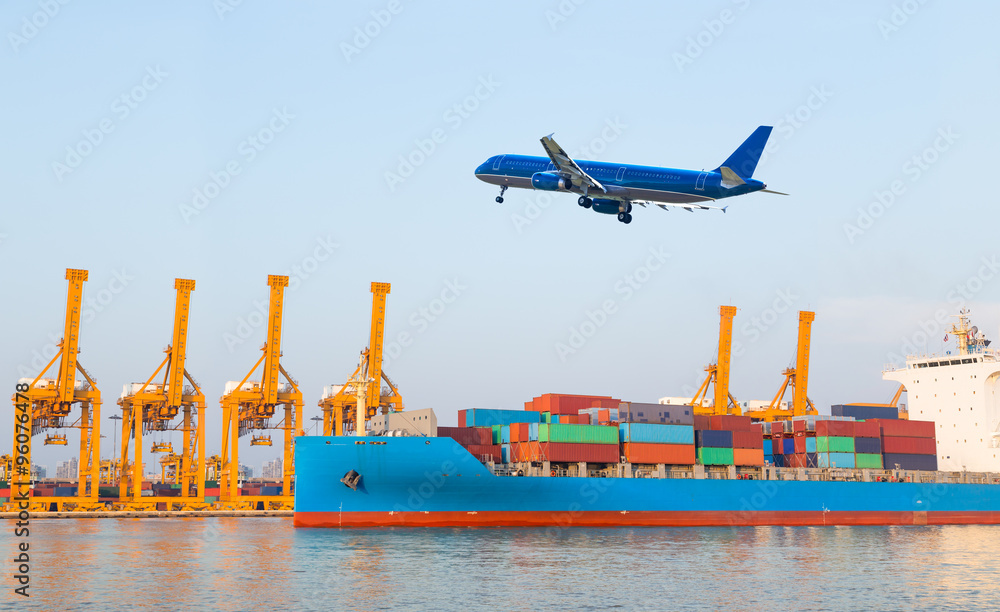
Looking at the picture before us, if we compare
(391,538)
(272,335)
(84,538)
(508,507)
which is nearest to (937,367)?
(508,507)

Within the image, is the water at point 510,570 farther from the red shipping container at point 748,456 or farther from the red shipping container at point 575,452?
the red shipping container at point 748,456

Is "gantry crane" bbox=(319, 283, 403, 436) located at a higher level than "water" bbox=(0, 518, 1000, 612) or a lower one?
higher

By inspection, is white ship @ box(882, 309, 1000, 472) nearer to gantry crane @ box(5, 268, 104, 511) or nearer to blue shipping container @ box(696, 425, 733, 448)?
blue shipping container @ box(696, 425, 733, 448)

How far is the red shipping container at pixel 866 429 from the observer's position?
6550 cm

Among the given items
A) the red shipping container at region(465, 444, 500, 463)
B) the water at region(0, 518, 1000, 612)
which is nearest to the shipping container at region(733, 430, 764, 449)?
the water at region(0, 518, 1000, 612)

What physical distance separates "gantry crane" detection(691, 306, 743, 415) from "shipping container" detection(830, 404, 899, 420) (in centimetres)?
2212

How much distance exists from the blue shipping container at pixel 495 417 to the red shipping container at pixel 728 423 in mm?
12066

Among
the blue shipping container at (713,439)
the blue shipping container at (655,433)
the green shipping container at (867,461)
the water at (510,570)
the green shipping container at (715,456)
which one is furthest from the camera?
the green shipping container at (867,461)

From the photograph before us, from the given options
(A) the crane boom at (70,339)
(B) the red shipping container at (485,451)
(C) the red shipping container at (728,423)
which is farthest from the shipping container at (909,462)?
(A) the crane boom at (70,339)

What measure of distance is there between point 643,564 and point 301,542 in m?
18.9

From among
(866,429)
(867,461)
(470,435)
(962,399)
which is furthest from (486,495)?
(962,399)

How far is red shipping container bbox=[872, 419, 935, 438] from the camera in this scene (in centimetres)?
6731

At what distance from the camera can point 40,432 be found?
85188mm

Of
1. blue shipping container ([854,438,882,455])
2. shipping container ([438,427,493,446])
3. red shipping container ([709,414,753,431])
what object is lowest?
blue shipping container ([854,438,882,455])
